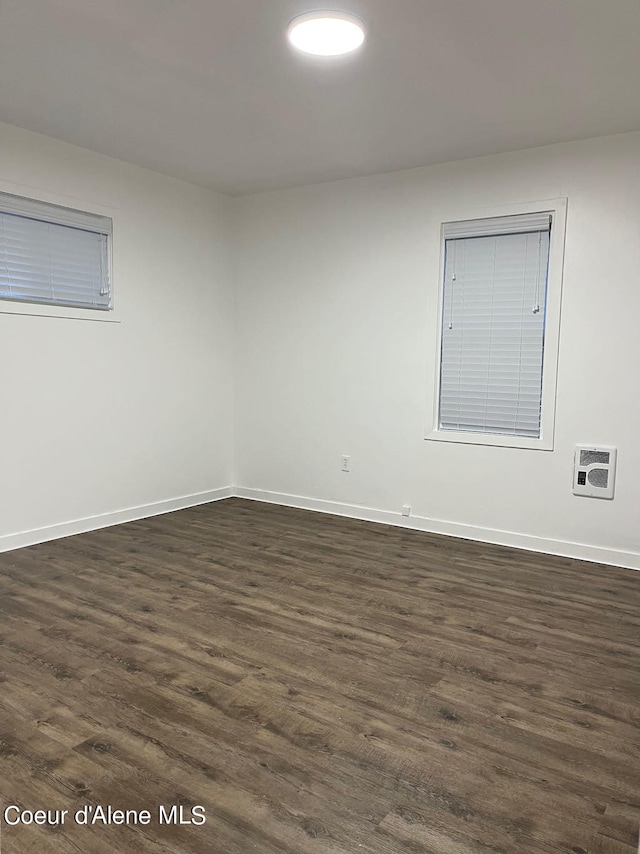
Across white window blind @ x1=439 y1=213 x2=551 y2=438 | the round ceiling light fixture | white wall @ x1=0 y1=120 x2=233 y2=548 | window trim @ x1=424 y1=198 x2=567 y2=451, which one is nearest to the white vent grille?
window trim @ x1=424 y1=198 x2=567 y2=451

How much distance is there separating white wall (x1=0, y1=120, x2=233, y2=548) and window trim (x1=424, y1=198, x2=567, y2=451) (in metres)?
1.97

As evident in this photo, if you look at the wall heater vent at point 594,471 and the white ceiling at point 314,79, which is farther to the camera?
the wall heater vent at point 594,471

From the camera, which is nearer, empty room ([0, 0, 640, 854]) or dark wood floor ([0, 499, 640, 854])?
dark wood floor ([0, 499, 640, 854])

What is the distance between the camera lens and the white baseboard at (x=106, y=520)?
4.09 metres

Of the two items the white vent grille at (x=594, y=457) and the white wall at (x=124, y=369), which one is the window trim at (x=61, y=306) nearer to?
the white wall at (x=124, y=369)

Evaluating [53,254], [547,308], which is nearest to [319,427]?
[547,308]

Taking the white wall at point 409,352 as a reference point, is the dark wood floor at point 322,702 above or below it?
below

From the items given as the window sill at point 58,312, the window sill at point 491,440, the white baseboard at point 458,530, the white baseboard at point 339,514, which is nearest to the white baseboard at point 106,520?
the white baseboard at point 339,514

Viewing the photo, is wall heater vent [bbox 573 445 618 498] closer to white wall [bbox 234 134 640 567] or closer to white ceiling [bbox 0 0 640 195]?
white wall [bbox 234 134 640 567]

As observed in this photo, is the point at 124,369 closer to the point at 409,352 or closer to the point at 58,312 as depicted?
the point at 58,312

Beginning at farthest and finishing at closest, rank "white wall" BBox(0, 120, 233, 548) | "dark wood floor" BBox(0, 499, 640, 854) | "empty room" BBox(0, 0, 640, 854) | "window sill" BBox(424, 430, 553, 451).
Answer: "window sill" BBox(424, 430, 553, 451)
"white wall" BBox(0, 120, 233, 548)
"empty room" BBox(0, 0, 640, 854)
"dark wood floor" BBox(0, 499, 640, 854)

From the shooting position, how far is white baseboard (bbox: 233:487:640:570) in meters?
4.06

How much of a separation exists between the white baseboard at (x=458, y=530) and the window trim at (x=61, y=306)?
201 cm

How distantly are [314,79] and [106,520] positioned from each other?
126 inches
